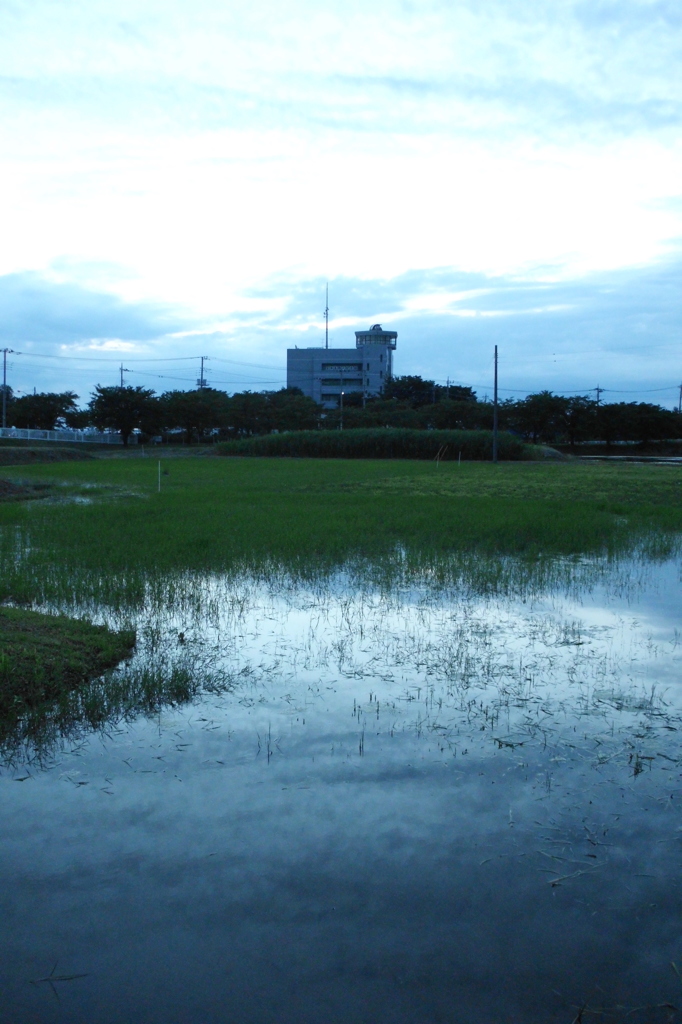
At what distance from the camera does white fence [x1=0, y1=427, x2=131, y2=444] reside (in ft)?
182

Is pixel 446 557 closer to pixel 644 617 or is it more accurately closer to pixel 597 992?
pixel 644 617

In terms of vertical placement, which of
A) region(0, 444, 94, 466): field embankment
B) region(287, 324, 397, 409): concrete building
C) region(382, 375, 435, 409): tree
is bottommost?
region(0, 444, 94, 466): field embankment

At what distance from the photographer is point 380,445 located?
185ft

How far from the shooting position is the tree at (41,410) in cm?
7090

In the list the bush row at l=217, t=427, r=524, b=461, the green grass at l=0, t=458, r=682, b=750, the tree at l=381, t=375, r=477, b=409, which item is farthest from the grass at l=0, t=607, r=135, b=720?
the tree at l=381, t=375, r=477, b=409

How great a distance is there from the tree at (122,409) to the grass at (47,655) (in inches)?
2317

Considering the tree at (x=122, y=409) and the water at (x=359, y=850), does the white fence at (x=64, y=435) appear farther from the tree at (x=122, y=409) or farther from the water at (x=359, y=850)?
the water at (x=359, y=850)

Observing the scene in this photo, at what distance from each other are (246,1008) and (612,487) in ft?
77.6

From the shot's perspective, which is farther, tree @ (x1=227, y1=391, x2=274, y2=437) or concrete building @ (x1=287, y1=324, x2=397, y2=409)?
concrete building @ (x1=287, y1=324, x2=397, y2=409)

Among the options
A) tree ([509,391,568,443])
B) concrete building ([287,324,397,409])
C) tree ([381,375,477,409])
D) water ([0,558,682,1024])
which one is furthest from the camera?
concrete building ([287,324,397,409])

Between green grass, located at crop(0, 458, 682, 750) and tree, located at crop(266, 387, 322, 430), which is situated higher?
tree, located at crop(266, 387, 322, 430)

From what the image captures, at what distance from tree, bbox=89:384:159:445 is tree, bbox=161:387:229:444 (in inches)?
61.0

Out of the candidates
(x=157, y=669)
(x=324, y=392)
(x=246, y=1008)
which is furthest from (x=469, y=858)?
(x=324, y=392)

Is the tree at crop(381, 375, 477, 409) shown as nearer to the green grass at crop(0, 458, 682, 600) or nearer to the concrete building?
the concrete building
